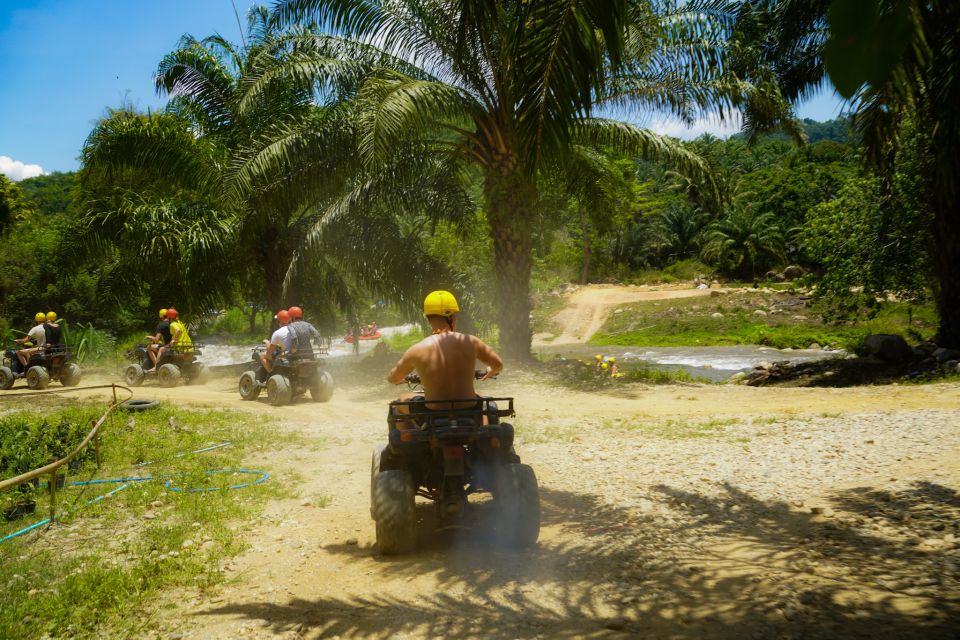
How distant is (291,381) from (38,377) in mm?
6349

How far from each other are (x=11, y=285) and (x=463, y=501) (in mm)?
26530

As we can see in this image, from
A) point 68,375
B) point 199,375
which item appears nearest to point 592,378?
point 199,375

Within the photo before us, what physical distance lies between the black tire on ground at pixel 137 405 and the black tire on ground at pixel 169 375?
16.3 feet

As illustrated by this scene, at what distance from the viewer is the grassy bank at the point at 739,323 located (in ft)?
84.7

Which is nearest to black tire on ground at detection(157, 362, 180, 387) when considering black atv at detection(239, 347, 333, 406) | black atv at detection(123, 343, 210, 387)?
black atv at detection(123, 343, 210, 387)

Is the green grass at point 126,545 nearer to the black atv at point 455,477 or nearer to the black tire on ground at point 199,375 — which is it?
the black atv at point 455,477

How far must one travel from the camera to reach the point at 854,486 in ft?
18.4

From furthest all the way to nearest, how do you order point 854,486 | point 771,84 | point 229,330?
1. point 229,330
2. point 771,84
3. point 854,486

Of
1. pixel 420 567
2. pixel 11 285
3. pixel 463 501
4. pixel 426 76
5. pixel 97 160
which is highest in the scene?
pixel 426 76

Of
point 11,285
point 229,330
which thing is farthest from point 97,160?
point 229,330

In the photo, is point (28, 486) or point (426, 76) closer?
point (28, 486)

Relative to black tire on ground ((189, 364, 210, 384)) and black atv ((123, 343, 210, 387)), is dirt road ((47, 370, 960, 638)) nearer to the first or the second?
black atv ((123, 343, 210, 387))

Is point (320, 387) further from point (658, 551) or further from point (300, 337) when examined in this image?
point (658, 551)

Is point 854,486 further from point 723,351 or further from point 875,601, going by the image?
→ point 723,351
